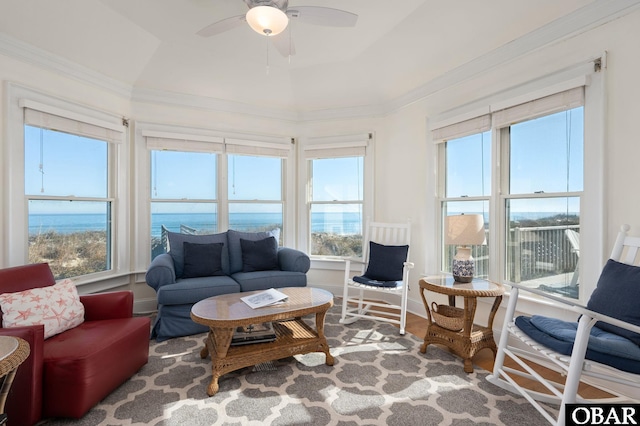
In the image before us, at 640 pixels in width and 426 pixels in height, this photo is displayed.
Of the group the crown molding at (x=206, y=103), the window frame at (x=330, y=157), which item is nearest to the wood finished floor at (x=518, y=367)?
the window frame at (x=330, y=157)

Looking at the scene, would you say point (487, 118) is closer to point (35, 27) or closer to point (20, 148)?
point (35, 27)

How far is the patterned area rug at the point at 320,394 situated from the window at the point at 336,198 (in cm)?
191

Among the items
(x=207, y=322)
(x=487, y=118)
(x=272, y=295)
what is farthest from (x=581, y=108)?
(x=207, y=322)

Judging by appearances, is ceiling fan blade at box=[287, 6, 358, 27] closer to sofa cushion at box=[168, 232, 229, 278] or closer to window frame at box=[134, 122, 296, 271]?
window frame at box=[134, 122, 296, 271]

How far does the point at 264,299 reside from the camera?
8.23 feet

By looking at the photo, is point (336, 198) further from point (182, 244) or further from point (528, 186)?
point (528, 186)

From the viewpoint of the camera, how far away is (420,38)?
121 inches

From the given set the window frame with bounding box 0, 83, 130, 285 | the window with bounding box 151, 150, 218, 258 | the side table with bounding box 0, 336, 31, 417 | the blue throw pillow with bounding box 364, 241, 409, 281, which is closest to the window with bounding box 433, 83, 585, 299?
the blue throw pillow with bounding box 364, 241, 409, 281

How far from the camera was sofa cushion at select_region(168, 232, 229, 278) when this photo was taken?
3424mm

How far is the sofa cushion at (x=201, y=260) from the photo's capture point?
3361mm

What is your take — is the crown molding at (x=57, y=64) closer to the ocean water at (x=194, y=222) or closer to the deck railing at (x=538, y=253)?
the ocean water at (x=194, y=222)

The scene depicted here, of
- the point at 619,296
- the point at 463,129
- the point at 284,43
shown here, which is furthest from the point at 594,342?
the point at 284,43

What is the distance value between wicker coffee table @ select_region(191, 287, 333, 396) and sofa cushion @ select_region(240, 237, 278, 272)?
0.99 metres

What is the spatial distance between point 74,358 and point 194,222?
2434 mm
